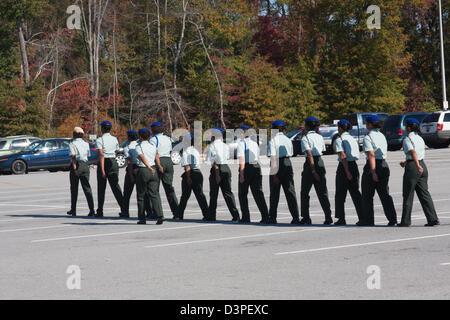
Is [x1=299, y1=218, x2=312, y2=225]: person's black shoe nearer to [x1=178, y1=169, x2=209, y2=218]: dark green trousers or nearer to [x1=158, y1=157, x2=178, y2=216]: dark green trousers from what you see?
[x1=178, y1=169, x2=209, y2=218]: dark green trousers

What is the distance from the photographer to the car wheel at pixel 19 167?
34.9m

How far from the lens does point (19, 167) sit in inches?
1380

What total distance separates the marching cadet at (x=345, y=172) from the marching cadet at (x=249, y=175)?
1.40 m

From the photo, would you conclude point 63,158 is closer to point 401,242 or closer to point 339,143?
point 339,143

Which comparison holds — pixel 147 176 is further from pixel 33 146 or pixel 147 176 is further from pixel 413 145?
pixel 33 146

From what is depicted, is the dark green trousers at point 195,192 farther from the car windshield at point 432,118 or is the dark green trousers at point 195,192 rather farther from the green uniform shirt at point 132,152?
the car windshield at point 432,118

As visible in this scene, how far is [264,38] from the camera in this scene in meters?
61.9

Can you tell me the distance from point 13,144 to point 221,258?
98.3 feet

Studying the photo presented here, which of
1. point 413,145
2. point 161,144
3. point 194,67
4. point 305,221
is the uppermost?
point 194,67

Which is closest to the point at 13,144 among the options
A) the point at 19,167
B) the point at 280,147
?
the point at 19,167

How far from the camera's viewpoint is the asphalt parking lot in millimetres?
7930

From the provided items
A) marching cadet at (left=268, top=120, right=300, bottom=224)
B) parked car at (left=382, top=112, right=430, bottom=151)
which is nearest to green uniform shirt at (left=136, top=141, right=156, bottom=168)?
marching cadet at (left=268, top=120, right=300, bottom=224)

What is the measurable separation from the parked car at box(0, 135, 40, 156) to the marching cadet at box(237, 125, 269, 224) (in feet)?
82.9
